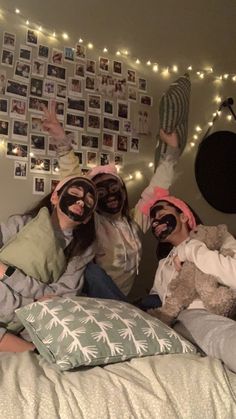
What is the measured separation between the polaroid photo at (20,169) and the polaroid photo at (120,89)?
70 cm

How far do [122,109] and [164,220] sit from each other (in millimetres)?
827

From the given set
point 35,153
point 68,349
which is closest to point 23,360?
point 68,349

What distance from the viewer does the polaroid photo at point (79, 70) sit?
220 centimetres

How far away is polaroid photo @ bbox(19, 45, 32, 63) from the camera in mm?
2021

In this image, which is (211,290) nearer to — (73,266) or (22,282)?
(73,266)

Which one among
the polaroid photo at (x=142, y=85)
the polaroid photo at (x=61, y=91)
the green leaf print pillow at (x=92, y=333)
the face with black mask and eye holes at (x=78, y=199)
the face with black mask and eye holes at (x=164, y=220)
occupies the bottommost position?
the green leaf print pillow at (x=92, y=333)

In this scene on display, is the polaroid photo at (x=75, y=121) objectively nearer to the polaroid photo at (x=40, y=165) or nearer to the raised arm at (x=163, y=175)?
the polaroid photo at (x=40, y=165)

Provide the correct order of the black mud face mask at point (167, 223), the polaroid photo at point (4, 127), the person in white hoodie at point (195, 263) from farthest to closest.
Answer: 1. the polaroid photo at point (4, 127)
2. the black mud face mask at point (167, 223)
3. the person in white hoodie at point (195, 263)

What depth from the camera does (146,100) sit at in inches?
96.7

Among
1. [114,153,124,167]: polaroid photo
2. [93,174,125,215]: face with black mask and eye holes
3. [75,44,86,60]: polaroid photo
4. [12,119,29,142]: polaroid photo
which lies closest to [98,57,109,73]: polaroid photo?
[75,44,86,60]: polaroid photo

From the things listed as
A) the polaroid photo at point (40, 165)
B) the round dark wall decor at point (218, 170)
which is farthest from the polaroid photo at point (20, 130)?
the round dark wall decor at point (218, 170)

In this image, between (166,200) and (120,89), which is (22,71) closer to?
(120,89)

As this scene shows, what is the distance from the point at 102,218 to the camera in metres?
1.96

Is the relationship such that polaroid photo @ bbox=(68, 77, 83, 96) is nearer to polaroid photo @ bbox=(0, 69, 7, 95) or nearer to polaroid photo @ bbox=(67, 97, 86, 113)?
polaroid photo @ bbox=(67, 97, 86, 113)
